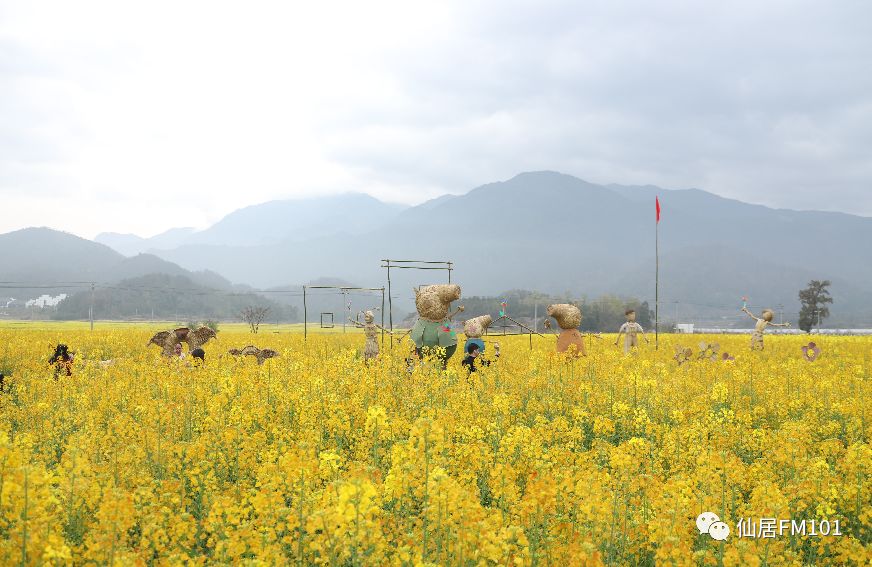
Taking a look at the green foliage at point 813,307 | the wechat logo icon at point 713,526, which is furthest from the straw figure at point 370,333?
the green foliage at point 813,307

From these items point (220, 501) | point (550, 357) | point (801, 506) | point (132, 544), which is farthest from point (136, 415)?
point (550, 357)

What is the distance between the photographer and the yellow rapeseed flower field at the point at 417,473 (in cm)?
361

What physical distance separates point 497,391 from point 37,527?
25.3 ft

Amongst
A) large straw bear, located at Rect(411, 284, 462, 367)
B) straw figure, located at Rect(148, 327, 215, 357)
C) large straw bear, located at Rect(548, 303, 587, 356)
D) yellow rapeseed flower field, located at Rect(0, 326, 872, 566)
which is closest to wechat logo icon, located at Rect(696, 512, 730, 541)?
yellow rapeseed flower field, located at Rect(0, 326, 872, 566)

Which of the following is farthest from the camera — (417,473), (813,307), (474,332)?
(813,307)

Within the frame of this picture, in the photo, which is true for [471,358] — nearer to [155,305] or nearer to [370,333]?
[370,333]

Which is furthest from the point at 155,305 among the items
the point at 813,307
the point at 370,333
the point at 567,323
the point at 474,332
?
the point at 567,323

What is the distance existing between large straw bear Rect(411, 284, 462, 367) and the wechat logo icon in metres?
10.3

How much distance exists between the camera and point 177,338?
52.6 feet

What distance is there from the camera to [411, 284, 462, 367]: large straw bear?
586 inches

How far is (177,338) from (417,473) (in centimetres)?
1397

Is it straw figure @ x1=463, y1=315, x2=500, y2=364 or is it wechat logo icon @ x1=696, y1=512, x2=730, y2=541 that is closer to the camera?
wechat logo icon @ x1=696, y1=512, x2=730, y2=541

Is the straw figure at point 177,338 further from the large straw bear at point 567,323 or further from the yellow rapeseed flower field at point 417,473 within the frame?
the large straw bear at point 567,323

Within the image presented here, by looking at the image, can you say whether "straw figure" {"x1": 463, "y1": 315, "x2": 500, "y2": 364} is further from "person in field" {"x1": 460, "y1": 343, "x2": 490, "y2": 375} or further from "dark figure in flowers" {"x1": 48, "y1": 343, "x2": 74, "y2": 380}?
"dark figure in flowers" {"x1": 48, "y1": 343, "x2": 74, "y2": 380}
